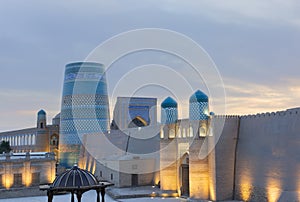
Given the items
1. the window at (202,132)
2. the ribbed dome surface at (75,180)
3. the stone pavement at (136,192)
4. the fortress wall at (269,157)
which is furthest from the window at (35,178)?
the ribbed dome surface at (75,180)

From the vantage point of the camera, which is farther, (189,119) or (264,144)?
(189,119)

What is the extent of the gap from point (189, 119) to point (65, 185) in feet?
32.8

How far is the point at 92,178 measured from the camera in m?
8.78

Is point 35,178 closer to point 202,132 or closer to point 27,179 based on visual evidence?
point 27,179

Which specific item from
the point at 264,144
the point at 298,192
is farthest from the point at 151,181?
the point at 298,192

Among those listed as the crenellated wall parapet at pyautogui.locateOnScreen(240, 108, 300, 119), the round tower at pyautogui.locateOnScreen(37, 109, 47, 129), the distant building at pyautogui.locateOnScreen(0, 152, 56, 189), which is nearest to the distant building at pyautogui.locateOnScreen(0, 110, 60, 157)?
the round tower at pyautogui.locateOnScreen(37, 109, 47, 129)

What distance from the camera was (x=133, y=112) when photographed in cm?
3038

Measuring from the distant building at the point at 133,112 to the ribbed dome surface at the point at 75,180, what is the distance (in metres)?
21.2

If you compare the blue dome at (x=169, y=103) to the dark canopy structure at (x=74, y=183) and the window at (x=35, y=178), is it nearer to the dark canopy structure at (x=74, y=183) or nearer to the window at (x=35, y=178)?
the window at (x=35, y=178)

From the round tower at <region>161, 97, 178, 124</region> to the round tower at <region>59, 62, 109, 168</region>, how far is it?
10209 mm

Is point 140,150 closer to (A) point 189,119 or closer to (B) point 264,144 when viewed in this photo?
(A) point 189,119

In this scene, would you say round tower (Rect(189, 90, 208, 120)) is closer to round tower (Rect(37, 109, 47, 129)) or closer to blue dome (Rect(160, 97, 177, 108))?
blue dome (Rect(160, 97, 177, 108))

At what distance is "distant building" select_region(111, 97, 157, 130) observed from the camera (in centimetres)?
3020

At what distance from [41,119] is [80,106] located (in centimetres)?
668
